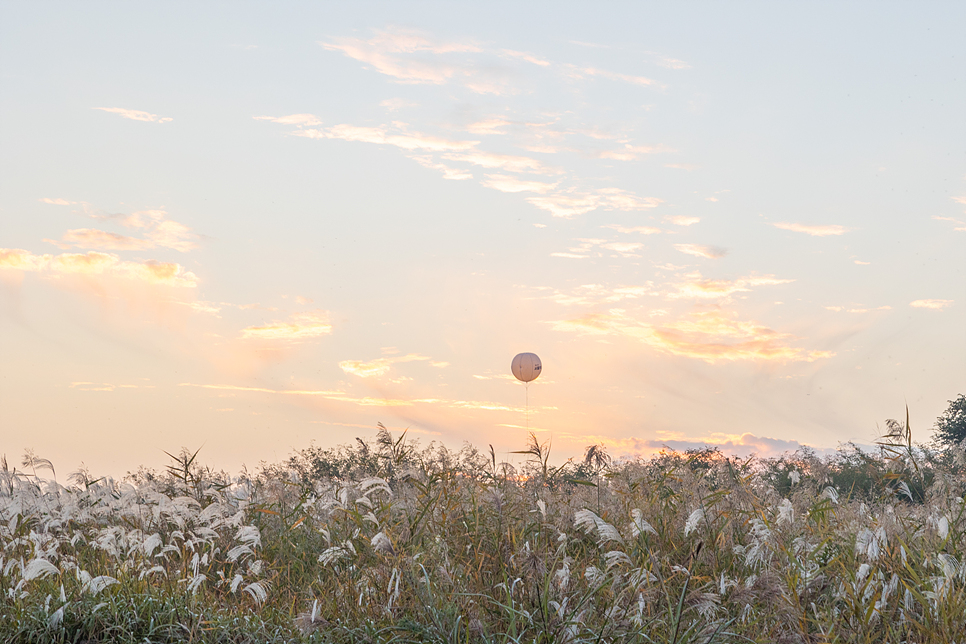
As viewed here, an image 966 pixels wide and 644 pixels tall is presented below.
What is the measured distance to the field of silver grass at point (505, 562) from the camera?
15.0ft

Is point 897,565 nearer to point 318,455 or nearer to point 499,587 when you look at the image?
point 499,587

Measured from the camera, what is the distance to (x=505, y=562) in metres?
5.57

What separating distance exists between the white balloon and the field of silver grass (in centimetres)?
2282

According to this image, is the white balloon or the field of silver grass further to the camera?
the white balloon

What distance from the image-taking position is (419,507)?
252 inches

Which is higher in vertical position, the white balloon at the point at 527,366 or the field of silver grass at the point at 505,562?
the white balloon at the point at 527,366

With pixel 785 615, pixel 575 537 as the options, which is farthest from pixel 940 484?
pixel 575 537

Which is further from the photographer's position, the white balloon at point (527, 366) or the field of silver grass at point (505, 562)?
the white balloon at point (527, 366)

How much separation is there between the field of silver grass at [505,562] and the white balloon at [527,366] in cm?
2282

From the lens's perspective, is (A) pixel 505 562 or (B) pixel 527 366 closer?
(A) pixel 505 562

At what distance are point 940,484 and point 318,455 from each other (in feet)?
44.5

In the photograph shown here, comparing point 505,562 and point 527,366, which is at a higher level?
point 527,366

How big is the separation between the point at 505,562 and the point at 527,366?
26.2m

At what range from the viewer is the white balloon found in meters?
31.8
